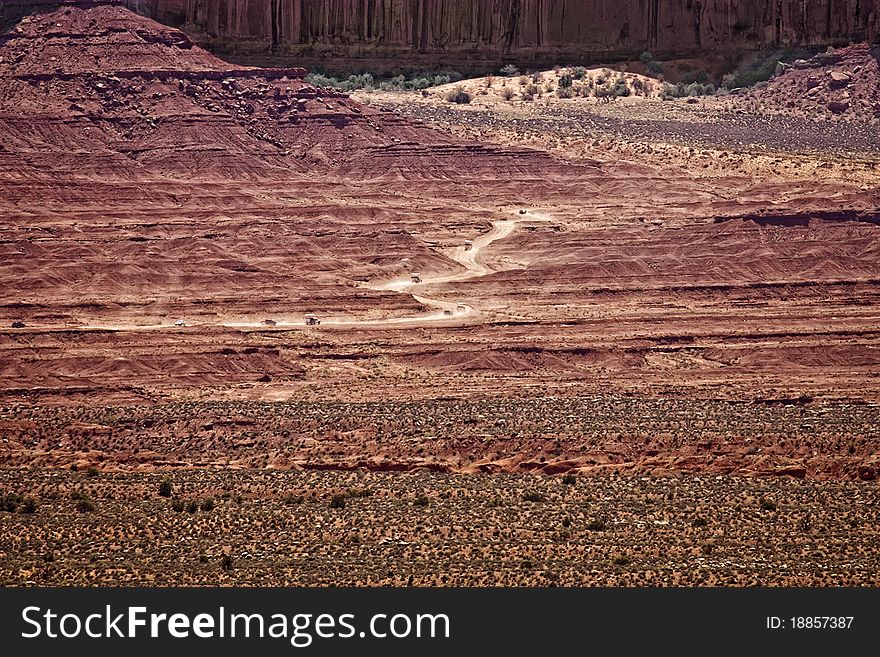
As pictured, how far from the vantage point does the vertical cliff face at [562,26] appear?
92500 millimetres

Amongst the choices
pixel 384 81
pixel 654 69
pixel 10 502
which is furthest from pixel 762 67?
pixel 10 502

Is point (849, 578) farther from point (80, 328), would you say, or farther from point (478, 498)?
point (80, 328)

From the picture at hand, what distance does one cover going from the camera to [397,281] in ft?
191

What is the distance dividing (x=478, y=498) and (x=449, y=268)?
1111 inches

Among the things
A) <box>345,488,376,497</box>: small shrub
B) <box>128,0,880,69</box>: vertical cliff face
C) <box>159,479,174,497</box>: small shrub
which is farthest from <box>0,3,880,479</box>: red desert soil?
<box>128,0,880,69</box>: vertical cliff face

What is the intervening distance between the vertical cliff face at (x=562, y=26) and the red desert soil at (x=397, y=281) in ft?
29.7

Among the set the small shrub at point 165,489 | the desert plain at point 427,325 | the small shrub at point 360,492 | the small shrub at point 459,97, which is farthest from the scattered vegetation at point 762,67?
the small shrub at point 165,489

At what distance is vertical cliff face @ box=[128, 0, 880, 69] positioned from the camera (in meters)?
92.5

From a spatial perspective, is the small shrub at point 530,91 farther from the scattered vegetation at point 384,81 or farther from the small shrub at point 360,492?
the small shrub at point 360,492

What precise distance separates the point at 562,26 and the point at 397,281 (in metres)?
38.6

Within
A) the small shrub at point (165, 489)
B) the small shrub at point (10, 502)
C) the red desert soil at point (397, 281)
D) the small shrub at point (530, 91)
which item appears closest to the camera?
the small shrub at point (10, 502)

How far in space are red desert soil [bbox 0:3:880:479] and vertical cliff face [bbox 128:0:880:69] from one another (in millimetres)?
9066

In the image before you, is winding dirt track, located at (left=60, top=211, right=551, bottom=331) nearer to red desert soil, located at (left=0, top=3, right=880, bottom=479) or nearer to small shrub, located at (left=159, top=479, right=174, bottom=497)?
red desert soil, located at (left=0, top=3, right=880, bottom=479)

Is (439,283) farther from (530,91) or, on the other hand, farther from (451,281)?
(530,91)
